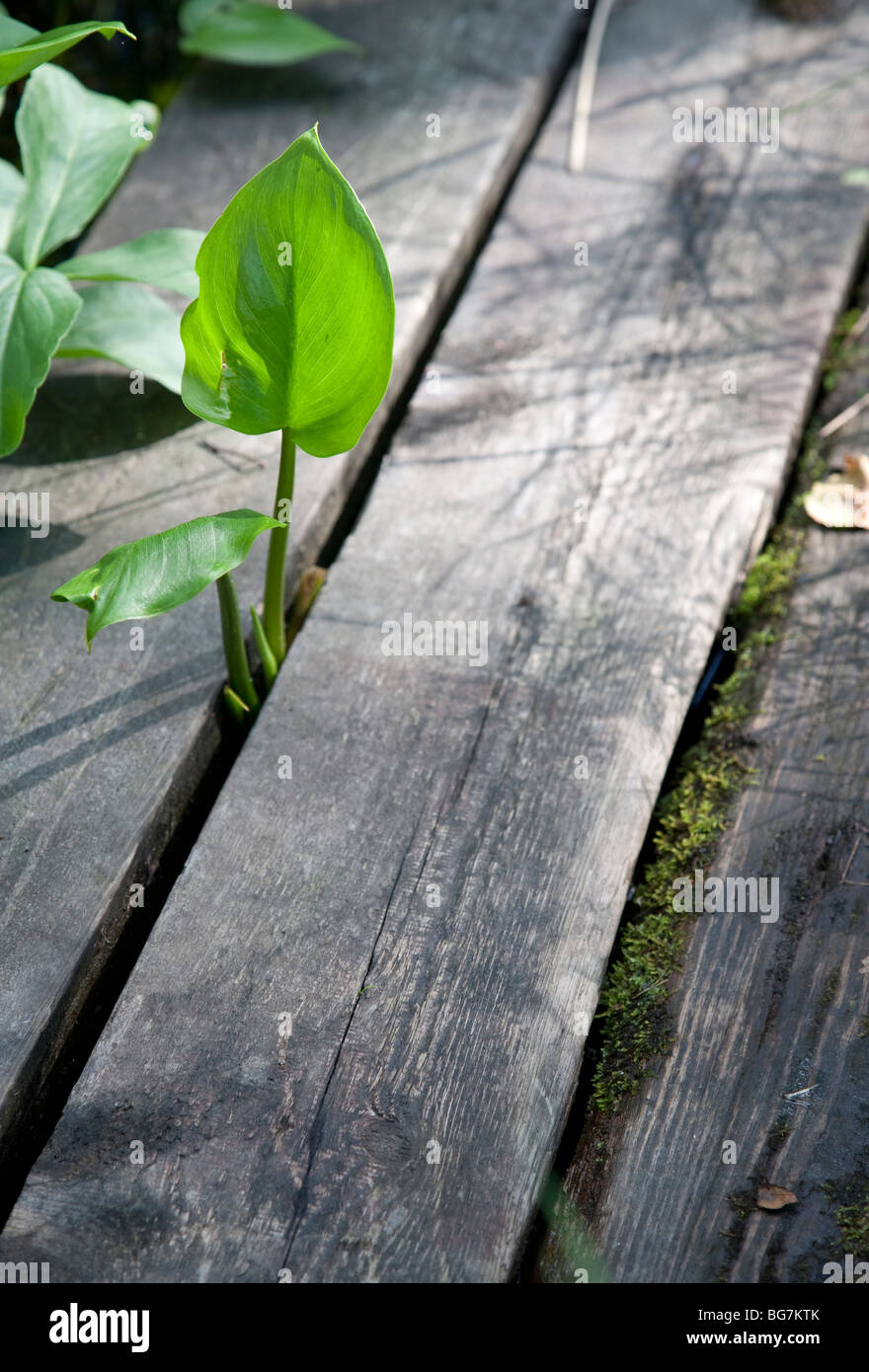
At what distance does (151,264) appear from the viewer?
1.78 metres

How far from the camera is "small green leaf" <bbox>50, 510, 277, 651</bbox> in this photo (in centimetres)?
Result: 120

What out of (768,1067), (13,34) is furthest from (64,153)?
(768,1067)

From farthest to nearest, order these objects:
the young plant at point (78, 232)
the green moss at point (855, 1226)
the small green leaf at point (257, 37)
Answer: the small green leaf at point (257, 37) → the young plant at point (78, 232) → the green moss at point (855, 1226)

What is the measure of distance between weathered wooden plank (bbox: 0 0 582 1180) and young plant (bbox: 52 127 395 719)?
365 mm

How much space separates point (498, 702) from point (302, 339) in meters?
→ 0.61

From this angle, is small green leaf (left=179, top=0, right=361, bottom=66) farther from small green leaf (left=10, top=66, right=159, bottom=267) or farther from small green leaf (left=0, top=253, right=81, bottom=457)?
small green leaf (left=0, top=253, right=81, bottom=457)

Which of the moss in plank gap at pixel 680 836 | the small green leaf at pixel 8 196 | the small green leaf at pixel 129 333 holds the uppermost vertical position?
the small green leaf at pixel 8 196

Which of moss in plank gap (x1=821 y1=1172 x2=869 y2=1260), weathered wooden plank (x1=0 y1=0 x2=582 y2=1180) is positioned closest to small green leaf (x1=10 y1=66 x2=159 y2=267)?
weathered wooden plank (x1=0 y1=0 x2=582 y2=1180)

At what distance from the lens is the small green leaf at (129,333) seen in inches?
69.7

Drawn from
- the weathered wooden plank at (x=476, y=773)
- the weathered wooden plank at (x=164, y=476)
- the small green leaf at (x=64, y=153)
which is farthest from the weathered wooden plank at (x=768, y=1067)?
the small green leaf at (x=64, y=153)

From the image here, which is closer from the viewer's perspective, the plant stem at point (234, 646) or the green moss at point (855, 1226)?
the green moss at point (855, 1226)

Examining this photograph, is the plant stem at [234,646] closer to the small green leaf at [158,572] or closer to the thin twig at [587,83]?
the small green leaf at [158,572]

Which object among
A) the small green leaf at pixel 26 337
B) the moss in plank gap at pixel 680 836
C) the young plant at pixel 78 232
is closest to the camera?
the moss in plank gap at pixel 680 836

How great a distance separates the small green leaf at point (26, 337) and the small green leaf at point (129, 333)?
0.51 ft
